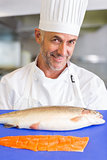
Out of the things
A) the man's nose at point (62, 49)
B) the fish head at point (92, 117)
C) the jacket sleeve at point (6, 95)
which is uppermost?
the man's nose at point (62, 49)

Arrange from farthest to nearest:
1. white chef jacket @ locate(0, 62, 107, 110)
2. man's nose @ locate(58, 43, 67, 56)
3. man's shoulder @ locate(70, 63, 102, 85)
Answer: man's shoulder @ locate(70, 63, 102, 85)
white chef jacket @ locate(0, 62, 107, 110)
man's nose @ locate(58, 43, 67, 56)

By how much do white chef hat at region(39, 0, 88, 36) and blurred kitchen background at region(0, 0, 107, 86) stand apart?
88 centimetres

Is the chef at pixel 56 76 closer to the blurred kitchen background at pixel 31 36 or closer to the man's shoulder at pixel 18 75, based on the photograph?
the man's shoulder at pixel 18 75

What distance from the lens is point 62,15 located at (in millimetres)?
1211

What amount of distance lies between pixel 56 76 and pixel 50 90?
15 cm

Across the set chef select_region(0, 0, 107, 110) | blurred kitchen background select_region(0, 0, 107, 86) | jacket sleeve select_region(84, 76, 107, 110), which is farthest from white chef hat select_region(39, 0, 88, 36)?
blurred kitchen background select_region(0, 0, 107, 86)

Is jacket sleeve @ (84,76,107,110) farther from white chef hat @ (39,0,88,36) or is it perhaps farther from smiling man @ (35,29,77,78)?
white chef hat @ (39,0,88,36)

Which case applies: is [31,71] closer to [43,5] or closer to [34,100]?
[34,100]

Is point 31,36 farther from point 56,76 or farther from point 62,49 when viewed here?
point 62,49

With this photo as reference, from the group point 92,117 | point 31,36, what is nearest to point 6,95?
point 92,117

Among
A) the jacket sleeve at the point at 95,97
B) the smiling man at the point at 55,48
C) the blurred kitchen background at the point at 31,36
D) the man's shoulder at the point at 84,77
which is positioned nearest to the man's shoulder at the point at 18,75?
the smiling man at the point at 55,48

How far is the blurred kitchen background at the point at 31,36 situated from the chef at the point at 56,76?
35.2 inches

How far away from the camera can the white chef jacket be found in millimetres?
1316

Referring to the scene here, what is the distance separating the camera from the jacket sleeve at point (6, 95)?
1.39m
